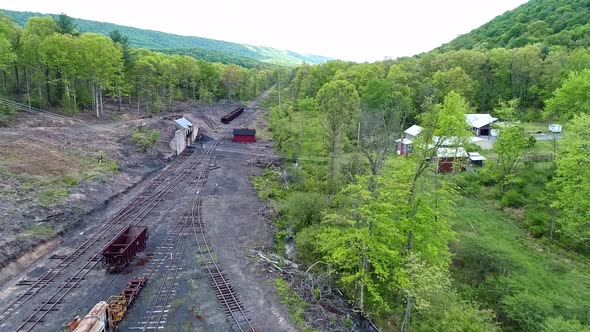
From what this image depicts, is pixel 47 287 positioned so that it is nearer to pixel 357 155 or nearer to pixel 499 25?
pixel 357 155

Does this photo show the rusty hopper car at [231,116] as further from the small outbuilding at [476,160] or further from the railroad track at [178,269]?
the small outbuilding at [476,160]

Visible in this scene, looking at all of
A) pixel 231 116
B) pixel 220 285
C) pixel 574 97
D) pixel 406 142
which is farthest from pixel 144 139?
pixel 574 97

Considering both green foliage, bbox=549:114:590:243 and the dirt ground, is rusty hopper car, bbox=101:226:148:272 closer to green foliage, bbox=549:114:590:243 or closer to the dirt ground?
the dirt ground

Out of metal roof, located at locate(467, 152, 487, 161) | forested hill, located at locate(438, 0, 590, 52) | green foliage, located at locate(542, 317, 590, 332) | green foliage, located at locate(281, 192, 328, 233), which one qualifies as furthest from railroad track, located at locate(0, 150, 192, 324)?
forested hill, located at locate(438, 0, 590, 52)

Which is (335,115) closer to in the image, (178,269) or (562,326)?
(178,269)

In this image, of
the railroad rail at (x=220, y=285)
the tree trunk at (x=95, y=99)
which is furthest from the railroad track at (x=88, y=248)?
the tree trunk at (x=95, y=99)
